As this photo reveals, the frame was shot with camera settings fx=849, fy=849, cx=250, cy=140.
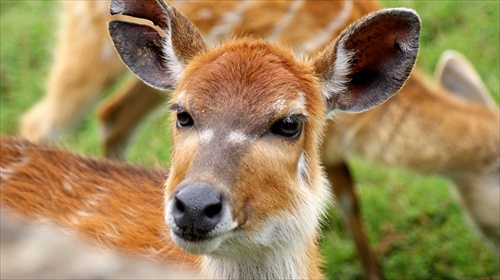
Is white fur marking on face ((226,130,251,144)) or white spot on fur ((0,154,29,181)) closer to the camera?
white fur marking on face ((226,130,251,144))

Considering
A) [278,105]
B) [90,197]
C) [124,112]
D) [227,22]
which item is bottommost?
[124,112]

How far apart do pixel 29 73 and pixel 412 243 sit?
371cm

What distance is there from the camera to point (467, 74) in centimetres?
569

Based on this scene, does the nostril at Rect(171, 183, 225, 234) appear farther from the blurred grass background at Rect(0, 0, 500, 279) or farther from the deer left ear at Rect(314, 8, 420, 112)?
the blurred grass background at Rect(0, 0, 500, 279)

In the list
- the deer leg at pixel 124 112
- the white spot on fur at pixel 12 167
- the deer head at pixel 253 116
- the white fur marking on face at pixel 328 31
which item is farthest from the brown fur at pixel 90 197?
the deer leg at pixel 124 112

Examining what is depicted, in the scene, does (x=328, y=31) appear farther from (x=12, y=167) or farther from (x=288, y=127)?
(x=288, y=127)

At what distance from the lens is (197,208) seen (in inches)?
105

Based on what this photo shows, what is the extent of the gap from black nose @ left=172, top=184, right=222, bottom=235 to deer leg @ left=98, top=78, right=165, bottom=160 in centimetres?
352

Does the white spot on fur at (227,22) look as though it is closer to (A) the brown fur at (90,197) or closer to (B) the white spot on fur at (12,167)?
(A) the brown fur at (90,197)

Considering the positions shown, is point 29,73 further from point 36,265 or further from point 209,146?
point 36,265

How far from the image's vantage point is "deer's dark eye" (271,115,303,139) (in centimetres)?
306

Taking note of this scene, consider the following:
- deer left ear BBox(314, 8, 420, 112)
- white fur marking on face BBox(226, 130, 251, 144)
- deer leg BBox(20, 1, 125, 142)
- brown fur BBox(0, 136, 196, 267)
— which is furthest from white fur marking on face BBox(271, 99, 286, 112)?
deer leg BBox(20, 1, 125, 142)

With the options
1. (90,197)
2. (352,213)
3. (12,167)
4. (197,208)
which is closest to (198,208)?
(197,208)

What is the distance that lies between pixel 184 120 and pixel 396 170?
8.87 feet
